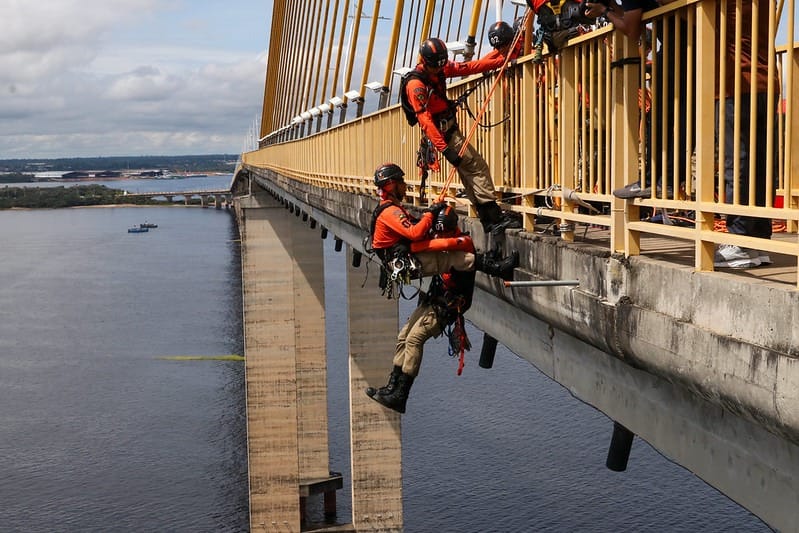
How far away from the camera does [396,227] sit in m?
7.38

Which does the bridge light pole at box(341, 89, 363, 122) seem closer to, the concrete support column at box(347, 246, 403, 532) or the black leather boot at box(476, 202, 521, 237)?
→ the concrete support column at box(347, 246, 403, 532)

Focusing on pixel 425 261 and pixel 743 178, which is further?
pixel 425 261

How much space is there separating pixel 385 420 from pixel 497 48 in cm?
1988

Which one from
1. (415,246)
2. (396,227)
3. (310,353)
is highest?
(396,227)

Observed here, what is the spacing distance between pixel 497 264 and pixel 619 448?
5.39 ft

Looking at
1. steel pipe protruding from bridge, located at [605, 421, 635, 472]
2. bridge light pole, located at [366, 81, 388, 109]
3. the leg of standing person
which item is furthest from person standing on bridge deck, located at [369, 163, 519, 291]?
bridge light pole, located at [366, 81, 388, 109]

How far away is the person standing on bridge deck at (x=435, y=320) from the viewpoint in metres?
7.51

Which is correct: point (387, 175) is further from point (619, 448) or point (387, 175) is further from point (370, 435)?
point (370, 435)

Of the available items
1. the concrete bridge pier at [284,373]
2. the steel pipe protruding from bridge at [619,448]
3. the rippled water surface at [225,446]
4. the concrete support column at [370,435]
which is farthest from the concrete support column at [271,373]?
the steel pipe protruding from bridge at [619,448]

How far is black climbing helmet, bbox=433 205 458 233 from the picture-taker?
7.39 meters

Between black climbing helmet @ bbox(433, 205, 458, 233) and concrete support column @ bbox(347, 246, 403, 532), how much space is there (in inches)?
753

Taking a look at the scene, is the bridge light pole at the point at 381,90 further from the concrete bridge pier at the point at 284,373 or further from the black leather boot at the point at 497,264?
the concrete bridge pier at the point at 284,373

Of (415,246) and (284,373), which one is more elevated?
(415,246)

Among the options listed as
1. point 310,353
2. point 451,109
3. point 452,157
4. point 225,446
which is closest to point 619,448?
point 452,157
